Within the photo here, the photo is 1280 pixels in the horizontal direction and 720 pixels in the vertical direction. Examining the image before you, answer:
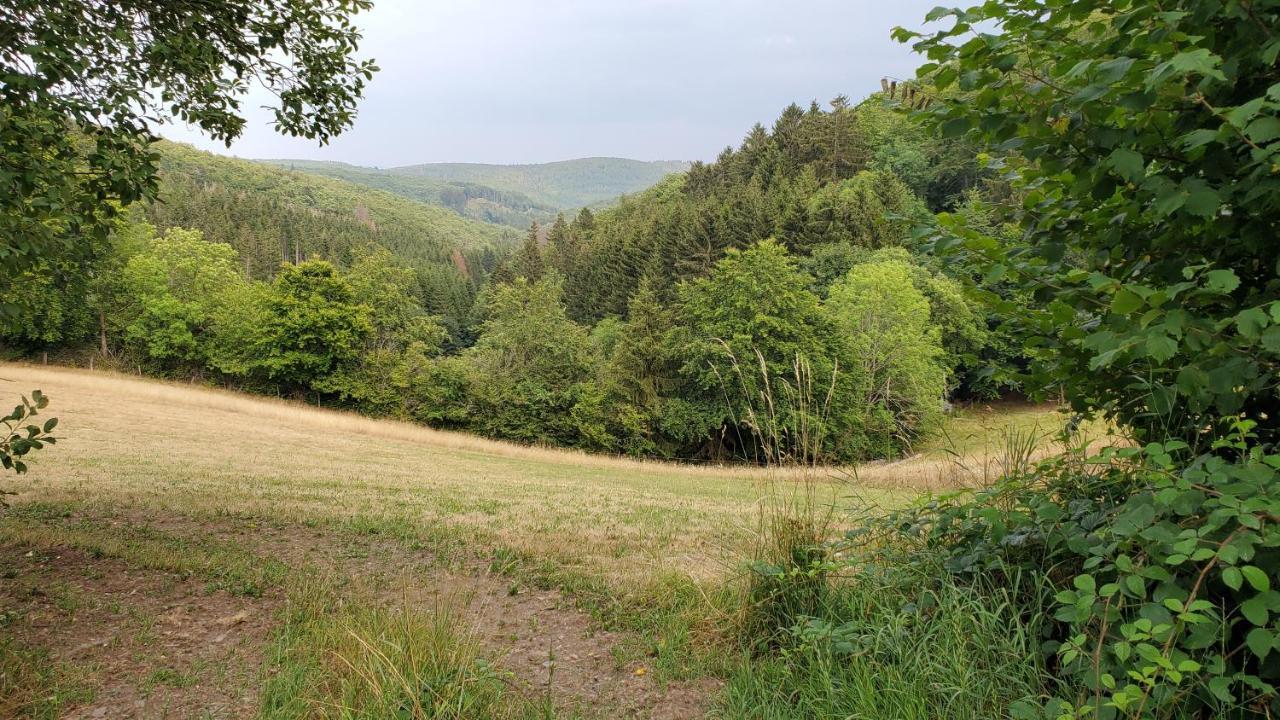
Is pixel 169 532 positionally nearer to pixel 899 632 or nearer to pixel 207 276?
pixel 899 632

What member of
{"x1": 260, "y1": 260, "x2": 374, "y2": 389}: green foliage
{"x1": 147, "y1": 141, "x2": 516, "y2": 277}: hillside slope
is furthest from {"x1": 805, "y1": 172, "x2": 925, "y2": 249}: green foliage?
{"x1": 147, "y1": 141, "x2": 516, "y2": 277}: hillside slope

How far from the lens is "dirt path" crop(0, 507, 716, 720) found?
3207mm

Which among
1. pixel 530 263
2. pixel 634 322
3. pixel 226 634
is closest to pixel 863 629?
pixel 226 634

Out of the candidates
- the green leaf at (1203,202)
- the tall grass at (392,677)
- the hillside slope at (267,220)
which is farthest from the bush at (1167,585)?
the hillside slope at (267,220)

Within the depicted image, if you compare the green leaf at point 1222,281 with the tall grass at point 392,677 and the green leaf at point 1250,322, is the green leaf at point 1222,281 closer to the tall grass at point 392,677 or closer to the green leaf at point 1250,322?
the green leaf at point 1250,322

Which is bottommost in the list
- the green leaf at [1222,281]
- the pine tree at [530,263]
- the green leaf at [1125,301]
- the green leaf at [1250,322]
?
the green leaf at [1250,322]

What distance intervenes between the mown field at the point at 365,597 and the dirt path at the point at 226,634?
0.02 meters

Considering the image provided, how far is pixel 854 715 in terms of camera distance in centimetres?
256

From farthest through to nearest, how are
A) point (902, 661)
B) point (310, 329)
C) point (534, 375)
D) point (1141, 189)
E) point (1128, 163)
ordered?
point (310, 329) → point (534, 375) → point (902, 661) → point (1141, 189) → point (1128, 163)

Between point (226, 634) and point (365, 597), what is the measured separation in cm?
86

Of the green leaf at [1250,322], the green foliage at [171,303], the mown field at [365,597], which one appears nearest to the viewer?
the green leaf at [1250,322]

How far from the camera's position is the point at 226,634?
3.90 meters

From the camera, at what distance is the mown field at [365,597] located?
10.1 feet

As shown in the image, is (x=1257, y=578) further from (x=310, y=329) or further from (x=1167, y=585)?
(x=310, y=329)
